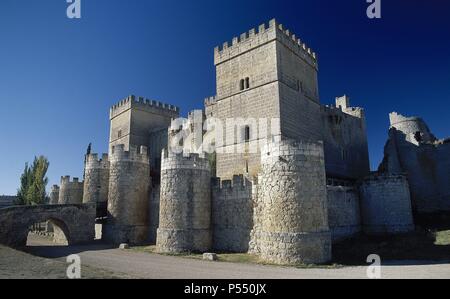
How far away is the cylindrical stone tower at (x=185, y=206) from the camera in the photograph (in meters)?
19.4

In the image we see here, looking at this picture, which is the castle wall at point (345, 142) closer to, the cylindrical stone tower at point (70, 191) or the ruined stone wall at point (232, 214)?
the ruined stone wall at point (232, 214)

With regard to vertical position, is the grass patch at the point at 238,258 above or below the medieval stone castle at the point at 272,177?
below

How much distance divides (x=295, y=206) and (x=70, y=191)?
84.8 ft

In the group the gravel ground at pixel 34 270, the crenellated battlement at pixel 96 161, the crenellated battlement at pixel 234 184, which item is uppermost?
the crenellated battlement at pixel 96 161

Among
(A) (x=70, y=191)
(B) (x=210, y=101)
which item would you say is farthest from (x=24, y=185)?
(B) (x=210, y=101)

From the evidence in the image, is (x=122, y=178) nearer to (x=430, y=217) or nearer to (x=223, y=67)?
(x=223, y=67)

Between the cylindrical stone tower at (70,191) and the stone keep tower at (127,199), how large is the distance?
962cm

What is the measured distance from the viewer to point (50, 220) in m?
24.4

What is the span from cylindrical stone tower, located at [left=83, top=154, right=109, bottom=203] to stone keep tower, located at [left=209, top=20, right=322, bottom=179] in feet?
34.1

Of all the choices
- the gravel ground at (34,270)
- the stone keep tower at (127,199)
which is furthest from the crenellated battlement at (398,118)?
the gravel ground at (34,270)

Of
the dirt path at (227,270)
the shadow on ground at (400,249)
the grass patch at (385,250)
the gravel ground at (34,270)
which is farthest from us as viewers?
the grass patch at (385,250)

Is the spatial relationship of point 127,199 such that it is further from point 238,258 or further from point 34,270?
point 34,270
